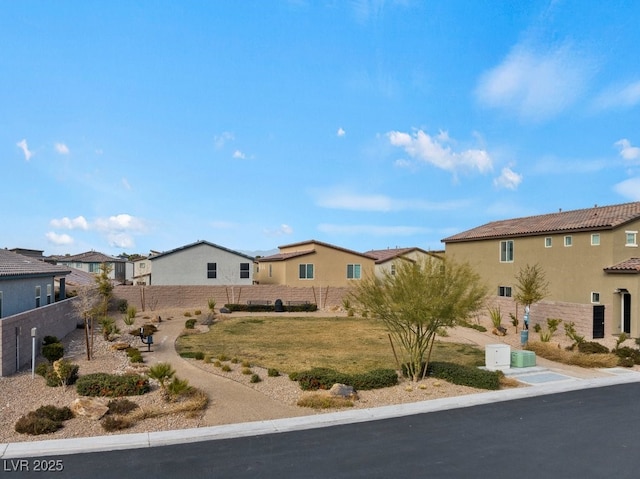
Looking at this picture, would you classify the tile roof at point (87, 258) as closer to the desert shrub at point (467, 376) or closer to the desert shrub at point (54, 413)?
the desert shrub at point (54, 413)

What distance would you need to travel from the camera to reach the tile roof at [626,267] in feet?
80.8

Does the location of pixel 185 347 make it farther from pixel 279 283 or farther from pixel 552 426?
pixel 279 283

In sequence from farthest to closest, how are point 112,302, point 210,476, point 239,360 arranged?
point 112,302 → point 239,360 → point 210,476

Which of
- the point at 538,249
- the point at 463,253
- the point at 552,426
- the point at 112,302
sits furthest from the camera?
the point at 463,253

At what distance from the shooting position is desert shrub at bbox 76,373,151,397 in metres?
13.2

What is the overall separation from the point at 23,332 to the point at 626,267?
2940 centimetres

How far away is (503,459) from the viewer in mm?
9555

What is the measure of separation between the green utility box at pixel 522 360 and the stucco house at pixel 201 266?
89.6 feet

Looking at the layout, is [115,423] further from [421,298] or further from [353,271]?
[353,271]

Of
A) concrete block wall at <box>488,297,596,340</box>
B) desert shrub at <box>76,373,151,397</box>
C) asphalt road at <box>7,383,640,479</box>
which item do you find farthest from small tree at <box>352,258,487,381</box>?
concrete block wall at <box>488,297,596,340</box>

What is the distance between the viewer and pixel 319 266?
1729 inches

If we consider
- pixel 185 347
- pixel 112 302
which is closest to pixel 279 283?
pixel 112 302

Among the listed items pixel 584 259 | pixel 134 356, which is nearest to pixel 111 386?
pixel 134 356

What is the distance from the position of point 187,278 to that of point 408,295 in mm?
29835
